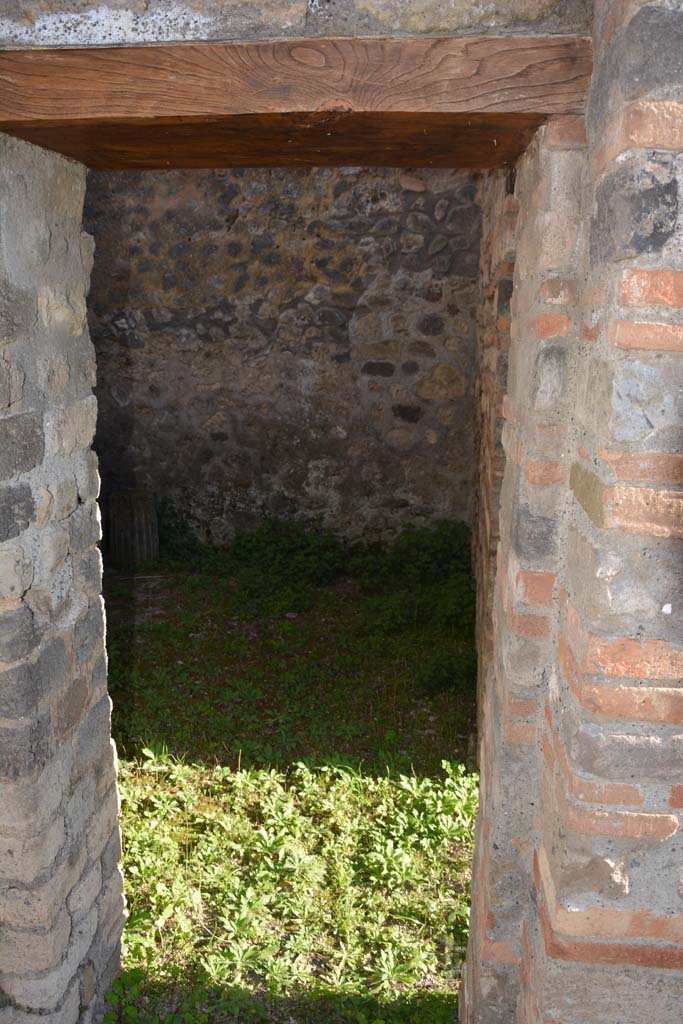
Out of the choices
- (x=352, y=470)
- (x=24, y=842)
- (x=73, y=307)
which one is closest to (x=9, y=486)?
(x=73, y=307)

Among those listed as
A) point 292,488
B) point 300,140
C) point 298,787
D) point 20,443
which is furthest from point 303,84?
point 292,488

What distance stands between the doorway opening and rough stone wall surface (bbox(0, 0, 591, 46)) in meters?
2.99

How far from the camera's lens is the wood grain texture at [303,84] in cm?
160

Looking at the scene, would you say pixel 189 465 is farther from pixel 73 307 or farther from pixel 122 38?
pixel 122 38

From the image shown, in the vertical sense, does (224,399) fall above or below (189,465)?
above

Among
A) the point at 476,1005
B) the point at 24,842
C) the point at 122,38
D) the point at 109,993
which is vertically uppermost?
the point at 122,38

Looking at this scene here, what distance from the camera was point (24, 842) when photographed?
216 cm

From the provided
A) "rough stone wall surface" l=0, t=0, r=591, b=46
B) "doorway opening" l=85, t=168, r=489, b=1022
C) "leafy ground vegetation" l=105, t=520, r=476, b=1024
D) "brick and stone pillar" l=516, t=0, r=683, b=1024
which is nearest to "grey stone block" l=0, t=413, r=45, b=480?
"rough stone wall surface" l=0, t=0, r=591, b=46

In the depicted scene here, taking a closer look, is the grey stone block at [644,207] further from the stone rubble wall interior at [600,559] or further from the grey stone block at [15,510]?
the grey stone block at [15,510]

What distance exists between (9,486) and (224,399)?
4727 millimetres

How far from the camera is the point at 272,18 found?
1.60 metres

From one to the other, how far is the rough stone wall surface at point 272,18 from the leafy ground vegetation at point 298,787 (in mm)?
2795

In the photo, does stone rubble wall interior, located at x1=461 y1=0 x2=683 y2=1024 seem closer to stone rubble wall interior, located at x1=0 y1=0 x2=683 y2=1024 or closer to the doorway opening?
stone rubble wall interior, located at x1=0 y1=0 x2=683 y2=1024

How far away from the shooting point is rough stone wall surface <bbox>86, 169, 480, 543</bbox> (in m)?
6.14
